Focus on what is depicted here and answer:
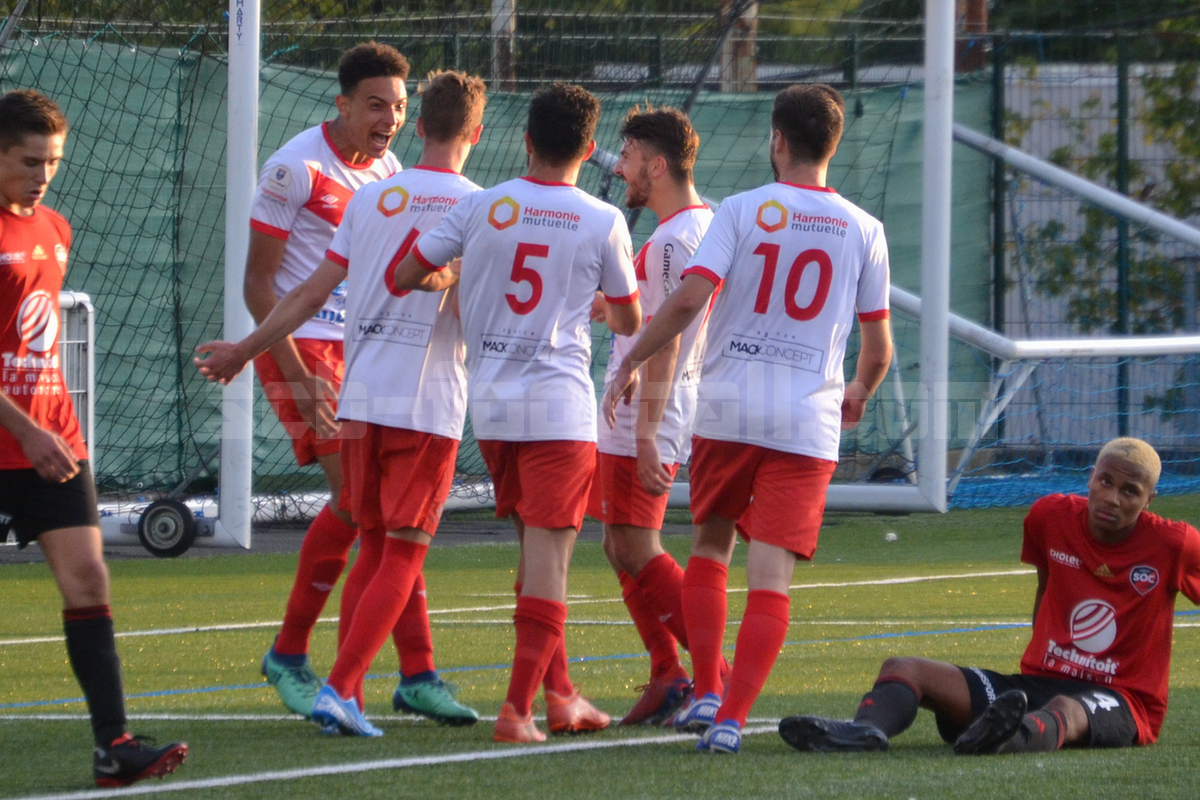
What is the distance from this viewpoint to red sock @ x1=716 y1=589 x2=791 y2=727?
→ 13.9 ft

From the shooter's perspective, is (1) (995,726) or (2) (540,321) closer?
(1) (995,726)

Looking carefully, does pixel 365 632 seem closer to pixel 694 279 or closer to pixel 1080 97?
pixel 694 279

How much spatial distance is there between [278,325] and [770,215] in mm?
1414

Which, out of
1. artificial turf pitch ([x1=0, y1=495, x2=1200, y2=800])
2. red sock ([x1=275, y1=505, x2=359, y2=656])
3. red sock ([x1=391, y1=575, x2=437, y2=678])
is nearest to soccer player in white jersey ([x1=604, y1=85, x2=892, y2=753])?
artificial turf pitch ([x1=0, y1=495, x2=1200, y2=800])

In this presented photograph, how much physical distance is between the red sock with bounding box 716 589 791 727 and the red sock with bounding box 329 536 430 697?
0.95m

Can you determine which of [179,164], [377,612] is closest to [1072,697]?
[377,612]

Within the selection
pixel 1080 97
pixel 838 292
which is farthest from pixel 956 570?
pixel 1080 97

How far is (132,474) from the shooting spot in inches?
490

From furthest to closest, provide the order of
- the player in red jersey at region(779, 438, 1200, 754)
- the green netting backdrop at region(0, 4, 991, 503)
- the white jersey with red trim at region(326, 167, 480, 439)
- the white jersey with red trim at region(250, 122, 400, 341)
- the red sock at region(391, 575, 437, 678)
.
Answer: the green netting backdrop at region(0, 4, 991, 503)
the white jersey with red trim at region(250, 122, 400, 341)
the red sock at region(391, 575, 437, 678)
the white jersey with red trim at region(326, 167, 480, 439)
the player in red jersey at region(779, 438, 1200, 754)

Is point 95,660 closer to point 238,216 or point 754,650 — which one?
point 754,650

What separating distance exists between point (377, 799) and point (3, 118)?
1.85 metres

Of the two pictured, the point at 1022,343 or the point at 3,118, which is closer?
the point at 3,118

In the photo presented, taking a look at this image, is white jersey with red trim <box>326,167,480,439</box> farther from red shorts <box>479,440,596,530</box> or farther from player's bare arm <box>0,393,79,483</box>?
player's bare arm <box>0,393,79,483</box>

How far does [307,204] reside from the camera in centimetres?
520
